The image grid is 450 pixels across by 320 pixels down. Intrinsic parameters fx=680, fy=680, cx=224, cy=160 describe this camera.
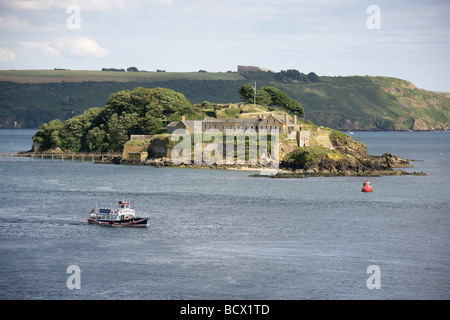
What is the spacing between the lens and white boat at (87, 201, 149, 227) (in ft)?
234

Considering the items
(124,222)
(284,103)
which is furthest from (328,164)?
(124,222)

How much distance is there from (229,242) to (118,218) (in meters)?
15.4

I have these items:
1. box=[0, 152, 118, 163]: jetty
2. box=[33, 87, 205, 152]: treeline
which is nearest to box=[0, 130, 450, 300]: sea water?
box=[0, 152, 118, 163]: jetty

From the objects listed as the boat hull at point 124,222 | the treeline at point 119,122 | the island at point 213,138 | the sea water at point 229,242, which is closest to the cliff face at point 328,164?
the island at point 213,138

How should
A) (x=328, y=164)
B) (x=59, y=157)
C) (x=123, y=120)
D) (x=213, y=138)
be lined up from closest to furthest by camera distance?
(x=328, y=164) → (x=213, y=138) → (x=123, y=120) → (x=59, y=157)

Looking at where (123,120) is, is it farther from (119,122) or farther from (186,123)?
(186,123)

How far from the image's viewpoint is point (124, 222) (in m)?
72.1

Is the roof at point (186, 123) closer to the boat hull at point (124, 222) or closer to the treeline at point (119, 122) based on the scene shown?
the treeline at point (119, 122)

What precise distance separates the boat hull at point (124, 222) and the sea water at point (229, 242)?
1.31 m

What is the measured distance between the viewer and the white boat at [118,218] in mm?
71312
